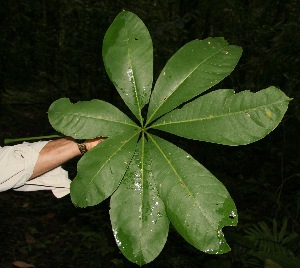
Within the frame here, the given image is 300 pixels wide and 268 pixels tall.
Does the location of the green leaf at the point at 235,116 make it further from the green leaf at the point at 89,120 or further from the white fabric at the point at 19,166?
the white fabric at the point at 19,166

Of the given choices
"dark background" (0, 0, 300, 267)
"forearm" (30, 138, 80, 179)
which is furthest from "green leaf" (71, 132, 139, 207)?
"dark background" (0, 0, 300, 267)

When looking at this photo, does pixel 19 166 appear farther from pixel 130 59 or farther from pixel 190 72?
pixel 190 72

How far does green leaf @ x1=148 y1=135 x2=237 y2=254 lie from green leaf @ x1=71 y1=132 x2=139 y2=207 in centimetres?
12

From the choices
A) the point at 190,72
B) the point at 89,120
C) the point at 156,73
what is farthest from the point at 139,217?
the point at 156,73

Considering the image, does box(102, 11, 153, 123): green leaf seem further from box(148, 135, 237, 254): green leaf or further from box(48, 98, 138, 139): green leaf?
box(148, 135, 237, 254): green leaf

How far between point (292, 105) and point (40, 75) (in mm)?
4973

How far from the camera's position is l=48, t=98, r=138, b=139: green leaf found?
118cm

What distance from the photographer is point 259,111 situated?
3.57ft

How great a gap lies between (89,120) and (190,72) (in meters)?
0.38

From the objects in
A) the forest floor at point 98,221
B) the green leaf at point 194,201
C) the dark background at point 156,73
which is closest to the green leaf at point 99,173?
the green leaf at point 194,201

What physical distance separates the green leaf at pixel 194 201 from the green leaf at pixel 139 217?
0.14 feet

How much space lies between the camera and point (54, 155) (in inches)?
60.2

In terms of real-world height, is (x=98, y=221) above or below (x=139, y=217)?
below

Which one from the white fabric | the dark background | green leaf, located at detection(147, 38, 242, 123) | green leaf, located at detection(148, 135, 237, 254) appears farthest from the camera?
the dark background
